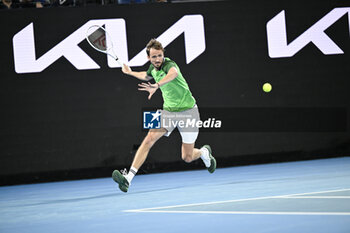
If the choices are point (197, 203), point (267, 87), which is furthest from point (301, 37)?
point (197, 203)

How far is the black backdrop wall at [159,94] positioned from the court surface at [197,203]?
47 cm

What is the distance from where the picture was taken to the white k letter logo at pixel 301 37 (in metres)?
11.0

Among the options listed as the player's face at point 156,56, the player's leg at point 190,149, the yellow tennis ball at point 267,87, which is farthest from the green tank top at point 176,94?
the yellow tennis ball at point 267,87

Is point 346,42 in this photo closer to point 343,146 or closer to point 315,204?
point 343,146

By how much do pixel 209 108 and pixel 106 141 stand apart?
1.88 m

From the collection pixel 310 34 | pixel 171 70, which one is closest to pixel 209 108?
pixel 310 34

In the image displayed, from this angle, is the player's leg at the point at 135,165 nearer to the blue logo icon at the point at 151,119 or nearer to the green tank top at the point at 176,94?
the green tank top at the point at 176,94

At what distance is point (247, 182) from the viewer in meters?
8.82

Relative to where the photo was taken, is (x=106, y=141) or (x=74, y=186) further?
(x=106, y=141)

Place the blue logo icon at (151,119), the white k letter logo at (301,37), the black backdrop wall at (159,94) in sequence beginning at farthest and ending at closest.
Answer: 1. the white k letter logo at (301,37)
2. the blue logo icon at (151,119)
3. the black backdrop wall at (159,94)

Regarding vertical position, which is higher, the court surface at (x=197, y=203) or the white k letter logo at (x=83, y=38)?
the white k letter logo at (x=83, y=38)

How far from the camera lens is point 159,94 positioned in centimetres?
1066

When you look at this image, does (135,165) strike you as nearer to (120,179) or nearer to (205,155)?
(120,179)

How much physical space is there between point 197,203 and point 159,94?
3.96 m
